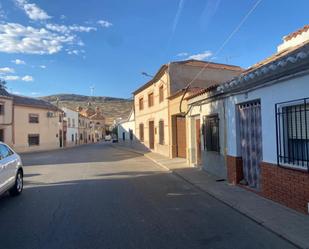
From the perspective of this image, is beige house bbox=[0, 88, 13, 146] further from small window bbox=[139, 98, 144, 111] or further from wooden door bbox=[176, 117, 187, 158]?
wooden door bbox=[176, 117, 187, 158]

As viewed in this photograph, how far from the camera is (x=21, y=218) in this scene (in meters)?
6.78

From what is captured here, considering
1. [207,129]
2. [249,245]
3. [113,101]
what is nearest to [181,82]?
[207,129]

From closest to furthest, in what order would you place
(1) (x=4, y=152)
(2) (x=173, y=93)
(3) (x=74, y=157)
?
(1) (x=4, y=152) < (2) (x=173, y=93) < (3) (x=74, y=157)

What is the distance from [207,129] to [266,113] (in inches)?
197

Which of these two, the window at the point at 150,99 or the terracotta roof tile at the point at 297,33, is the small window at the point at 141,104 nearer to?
the window at the point at 150,99

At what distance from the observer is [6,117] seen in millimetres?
37406

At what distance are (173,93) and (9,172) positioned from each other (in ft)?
46.6

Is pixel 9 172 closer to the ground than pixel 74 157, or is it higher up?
higher up

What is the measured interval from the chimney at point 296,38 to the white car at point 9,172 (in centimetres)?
900

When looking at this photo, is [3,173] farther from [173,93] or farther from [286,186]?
[173,93]

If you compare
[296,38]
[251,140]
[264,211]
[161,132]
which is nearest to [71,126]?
[161,132]

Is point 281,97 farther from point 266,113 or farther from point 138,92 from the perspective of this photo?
point 138,92

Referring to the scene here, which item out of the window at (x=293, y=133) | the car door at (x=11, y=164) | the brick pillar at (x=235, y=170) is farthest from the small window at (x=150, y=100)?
the window at (x=293, y=133)

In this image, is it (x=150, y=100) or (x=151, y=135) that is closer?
(x=150, y=100)
